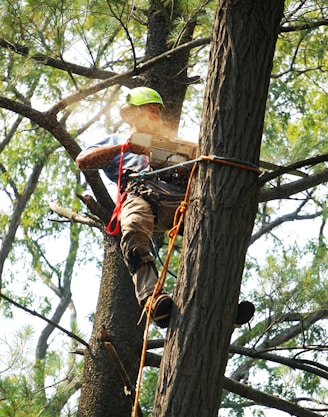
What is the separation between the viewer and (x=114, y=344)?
4.98 m

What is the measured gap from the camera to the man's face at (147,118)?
14.6 feet

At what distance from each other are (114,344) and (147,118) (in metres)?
1.30

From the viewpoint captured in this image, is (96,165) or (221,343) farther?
(96,165)

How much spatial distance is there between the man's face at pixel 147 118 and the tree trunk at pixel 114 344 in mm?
891

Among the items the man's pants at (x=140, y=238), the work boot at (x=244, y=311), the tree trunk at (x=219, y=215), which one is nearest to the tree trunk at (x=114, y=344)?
the man's pants at (x=140, y=238)

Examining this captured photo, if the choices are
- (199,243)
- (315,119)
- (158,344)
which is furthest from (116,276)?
(315,119)

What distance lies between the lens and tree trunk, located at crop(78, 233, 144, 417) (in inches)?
193

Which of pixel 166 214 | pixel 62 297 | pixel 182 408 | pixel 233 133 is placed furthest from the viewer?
pixel 62 297

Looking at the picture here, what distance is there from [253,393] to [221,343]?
6.08 ft

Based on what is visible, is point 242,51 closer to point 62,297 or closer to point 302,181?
point 302,181

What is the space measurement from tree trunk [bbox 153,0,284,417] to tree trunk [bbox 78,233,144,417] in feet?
5.52

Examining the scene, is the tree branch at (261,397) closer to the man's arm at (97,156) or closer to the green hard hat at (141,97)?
the man's arm at (97,156)

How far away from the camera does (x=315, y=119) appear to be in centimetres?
1252

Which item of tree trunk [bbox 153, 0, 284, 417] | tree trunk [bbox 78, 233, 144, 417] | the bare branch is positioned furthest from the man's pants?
the bare branch
